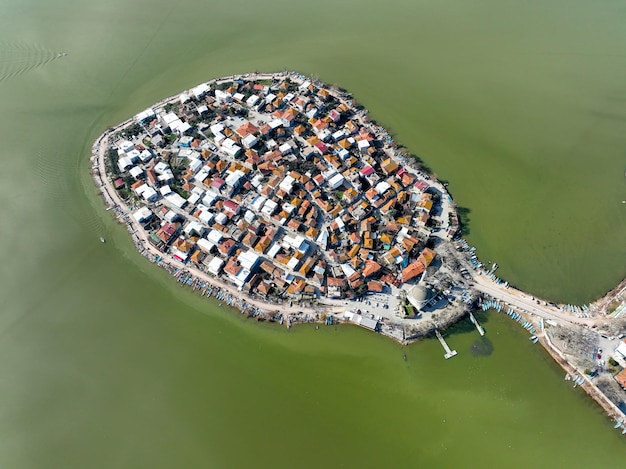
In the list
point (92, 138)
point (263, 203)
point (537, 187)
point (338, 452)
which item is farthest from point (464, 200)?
point (92, 138)

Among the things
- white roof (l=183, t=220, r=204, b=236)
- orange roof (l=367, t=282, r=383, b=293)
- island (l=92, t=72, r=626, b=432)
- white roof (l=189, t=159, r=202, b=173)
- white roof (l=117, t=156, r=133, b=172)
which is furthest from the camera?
white roof (l=117, t=156, r=133, b=172)

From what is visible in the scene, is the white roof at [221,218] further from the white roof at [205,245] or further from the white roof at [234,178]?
the white roof at [234,178]

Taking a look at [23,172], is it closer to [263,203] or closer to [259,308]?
[263,203]

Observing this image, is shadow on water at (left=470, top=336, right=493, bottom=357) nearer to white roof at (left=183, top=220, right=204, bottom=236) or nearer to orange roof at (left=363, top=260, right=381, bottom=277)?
orange roof at (left=363, top=260, right=381, bottom=277)

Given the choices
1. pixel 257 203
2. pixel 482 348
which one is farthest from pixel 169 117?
pixel 482 348

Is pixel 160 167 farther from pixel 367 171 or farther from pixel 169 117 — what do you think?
pixel 367 171

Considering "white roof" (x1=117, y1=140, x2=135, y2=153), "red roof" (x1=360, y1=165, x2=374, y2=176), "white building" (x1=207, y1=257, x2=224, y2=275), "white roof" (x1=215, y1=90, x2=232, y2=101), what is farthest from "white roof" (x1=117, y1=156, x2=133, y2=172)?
"red roof" (x1=360, y1=165, x2=374, y2=176)
